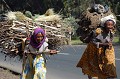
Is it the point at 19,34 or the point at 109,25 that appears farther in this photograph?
the point at 19,34

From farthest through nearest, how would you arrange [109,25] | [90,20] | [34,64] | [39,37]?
[90,20]
[109,25]
[34,64]
[39,37]

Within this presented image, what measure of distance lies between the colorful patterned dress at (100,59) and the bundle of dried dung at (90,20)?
0.28m

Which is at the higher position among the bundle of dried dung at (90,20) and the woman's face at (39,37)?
the bundle of dried dung at (90,20)

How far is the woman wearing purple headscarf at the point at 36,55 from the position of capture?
6996 millimetres

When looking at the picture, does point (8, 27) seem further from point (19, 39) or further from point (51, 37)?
point (51, 37)

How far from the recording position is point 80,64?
8289 millimetres

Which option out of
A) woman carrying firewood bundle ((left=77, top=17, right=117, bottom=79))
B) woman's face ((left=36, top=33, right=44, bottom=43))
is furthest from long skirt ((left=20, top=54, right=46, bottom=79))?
woman carrying firewood bundle ((left=77, top=17, right=117, bottom=79))

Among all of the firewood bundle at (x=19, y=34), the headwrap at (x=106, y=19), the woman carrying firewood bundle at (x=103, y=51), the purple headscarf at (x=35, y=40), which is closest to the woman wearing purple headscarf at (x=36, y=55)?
the purple headscarf at (x=35, y=40)

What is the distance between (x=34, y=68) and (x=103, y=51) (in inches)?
57.1

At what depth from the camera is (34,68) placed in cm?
714

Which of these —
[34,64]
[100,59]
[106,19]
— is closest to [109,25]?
[106,19]

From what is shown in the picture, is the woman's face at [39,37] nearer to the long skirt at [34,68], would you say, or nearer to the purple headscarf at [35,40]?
the purple headscarf at [35,40]

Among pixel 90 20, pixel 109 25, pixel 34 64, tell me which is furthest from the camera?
pixel 90 20

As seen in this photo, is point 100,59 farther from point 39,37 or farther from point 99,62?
point 39,37
